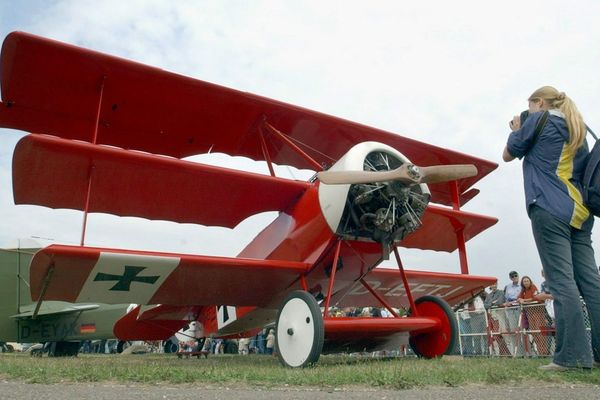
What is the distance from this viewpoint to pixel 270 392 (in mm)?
2771

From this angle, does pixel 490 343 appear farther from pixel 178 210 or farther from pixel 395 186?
pixel 178 210

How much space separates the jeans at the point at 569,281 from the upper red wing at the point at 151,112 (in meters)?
3.53

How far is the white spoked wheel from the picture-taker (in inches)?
171

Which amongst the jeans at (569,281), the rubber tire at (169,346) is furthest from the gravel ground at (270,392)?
the rubber tire at (169,346)

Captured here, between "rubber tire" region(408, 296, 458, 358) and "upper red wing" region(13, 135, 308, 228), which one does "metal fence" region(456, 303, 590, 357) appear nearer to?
"rubber tire" region(408, 296, 458, 358)

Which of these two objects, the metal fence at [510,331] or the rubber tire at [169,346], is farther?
the rubber tire at [169,346]

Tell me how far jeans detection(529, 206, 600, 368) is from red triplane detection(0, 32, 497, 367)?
4.68ft

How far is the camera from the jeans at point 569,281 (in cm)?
324

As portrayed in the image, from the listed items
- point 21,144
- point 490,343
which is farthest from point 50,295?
point 490,343

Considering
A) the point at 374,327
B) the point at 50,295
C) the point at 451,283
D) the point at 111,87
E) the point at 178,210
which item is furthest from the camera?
the point at 451,283

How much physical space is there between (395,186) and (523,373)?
204cm

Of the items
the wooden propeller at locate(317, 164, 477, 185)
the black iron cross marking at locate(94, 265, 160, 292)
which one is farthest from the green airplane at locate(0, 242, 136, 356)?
the wooden propeller at locate(317, 164, 477, 185)

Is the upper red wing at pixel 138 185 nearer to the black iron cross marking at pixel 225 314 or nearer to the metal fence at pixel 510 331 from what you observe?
the black iron cross marking at pixel 225 314

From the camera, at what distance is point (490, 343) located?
29.7 ft
